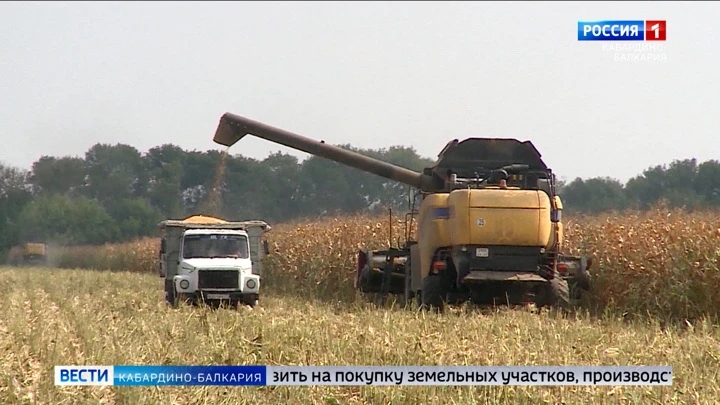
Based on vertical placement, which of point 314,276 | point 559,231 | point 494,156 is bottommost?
point 314,276

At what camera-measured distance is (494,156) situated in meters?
14.8

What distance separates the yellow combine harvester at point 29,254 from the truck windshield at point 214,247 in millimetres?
40127

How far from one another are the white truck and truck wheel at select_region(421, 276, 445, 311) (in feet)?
13.2

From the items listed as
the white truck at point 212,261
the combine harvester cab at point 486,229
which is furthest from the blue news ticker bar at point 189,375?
the white truck at point 212,261

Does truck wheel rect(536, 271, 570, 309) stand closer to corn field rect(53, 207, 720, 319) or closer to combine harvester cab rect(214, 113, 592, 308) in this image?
combine harvester cab rect(214, 113, 592, 308)

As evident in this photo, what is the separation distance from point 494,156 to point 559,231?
199 centimetres

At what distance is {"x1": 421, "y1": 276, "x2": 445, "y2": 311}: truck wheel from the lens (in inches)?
539

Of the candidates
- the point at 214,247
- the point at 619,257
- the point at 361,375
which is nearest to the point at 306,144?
the point at 214,247

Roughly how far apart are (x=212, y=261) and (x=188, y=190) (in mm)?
50324

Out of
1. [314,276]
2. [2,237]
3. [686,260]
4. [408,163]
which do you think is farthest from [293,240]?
[408,163]

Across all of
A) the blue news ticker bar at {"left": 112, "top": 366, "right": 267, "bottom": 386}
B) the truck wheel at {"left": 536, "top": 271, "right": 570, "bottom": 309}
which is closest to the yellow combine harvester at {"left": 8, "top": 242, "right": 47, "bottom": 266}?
the truck wheel at {"left": 536, "top": 271, "right": 570, "bottom": 309}

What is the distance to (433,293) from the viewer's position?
13695 mm

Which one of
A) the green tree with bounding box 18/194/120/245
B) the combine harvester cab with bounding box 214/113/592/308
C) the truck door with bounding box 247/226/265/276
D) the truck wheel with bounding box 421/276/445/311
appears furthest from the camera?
the green tree with bounding box 18/194/120/245

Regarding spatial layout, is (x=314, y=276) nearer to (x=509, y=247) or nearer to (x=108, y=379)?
(x=509, y=247)
